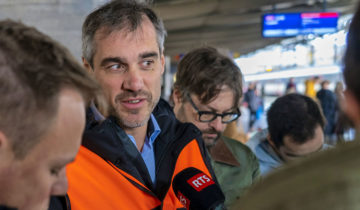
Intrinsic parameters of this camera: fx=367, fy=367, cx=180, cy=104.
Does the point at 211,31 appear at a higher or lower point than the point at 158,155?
lower

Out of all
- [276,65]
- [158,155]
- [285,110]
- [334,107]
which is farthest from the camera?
[276,65]

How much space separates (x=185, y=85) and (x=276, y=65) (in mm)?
22451

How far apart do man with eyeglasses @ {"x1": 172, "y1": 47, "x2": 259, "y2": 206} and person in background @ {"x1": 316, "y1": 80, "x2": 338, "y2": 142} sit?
6.10m

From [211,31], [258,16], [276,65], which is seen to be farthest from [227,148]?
[276,65]

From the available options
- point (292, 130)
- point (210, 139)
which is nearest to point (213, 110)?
point (210, 139)

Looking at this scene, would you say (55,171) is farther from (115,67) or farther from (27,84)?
(115,67)

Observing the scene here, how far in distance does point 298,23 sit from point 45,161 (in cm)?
1089

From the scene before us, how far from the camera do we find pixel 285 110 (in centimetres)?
241

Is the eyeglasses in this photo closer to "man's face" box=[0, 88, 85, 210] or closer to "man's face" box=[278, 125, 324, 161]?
"man's face" box=[278, 125, 324, 161]

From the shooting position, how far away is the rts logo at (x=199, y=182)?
1260 mm

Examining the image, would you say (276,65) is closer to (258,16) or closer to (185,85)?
(258,16)

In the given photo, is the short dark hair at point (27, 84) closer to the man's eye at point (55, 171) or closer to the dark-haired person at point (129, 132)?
the man's eye at point (55, 171)

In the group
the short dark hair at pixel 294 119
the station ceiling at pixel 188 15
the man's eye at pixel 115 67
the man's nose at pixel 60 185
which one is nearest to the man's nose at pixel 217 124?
the short dark hair at pixel 294 119

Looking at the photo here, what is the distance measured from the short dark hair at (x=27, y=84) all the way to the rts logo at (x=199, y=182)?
65 centimetres
